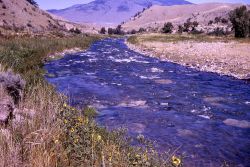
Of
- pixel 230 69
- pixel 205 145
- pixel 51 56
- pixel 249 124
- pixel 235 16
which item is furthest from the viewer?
pixel 235 16

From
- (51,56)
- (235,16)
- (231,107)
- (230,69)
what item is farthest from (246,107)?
(235,16)

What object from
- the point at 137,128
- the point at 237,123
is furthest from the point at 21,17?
the point at 237,123

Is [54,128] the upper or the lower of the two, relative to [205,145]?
upper

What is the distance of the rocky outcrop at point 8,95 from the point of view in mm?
5901

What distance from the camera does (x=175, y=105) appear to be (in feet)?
43.3

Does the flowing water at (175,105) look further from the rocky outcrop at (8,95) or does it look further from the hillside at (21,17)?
the hillside at (21,17)

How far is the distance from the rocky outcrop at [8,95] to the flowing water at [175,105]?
9.26 ft

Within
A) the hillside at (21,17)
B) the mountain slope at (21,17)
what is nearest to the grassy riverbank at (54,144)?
the hillside at (21,17)

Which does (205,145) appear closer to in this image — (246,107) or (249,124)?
(249,124)

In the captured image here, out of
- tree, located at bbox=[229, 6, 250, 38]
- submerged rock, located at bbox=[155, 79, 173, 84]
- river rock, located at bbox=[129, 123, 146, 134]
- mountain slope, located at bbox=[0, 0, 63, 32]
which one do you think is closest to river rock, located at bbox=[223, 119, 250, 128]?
river rock, located at bbox=[129, 123, 146, 134]

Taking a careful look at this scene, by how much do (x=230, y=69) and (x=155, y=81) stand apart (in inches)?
186

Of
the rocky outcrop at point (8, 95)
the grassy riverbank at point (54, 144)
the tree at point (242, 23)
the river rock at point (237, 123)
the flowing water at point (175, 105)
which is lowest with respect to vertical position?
the river rock at point (237, 123)

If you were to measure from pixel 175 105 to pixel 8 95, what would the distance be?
741 cm

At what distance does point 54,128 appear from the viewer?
5613 millimetres
